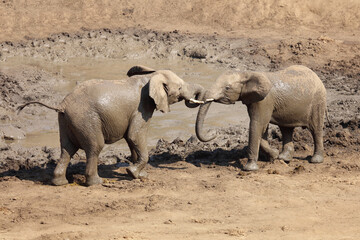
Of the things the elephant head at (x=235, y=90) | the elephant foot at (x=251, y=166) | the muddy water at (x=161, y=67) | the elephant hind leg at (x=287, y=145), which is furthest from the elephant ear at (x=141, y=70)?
the elephant hind leg at (x=287, y=145)

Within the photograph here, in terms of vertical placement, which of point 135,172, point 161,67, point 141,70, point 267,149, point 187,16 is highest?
point 187,16

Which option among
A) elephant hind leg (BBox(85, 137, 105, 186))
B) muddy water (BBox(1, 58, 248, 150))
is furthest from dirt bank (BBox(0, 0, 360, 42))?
elephant hind leg (BBox(85, 137, 105, 186))

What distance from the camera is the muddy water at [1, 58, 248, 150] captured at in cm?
1401

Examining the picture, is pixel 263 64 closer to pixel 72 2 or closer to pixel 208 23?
pixel 208 23

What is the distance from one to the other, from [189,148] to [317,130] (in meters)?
2.50

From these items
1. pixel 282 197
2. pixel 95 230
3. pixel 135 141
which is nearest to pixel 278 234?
pixel 282 197

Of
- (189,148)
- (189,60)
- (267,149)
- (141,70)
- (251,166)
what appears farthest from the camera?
(189,60)

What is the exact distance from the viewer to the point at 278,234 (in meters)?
8.12

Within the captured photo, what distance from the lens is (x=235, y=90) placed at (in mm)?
10922

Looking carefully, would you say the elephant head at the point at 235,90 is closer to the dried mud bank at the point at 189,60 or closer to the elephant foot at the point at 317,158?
the dried mud bank at the point at 189,60

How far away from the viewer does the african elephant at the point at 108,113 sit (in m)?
9.90

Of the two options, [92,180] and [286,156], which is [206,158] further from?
[92,180]

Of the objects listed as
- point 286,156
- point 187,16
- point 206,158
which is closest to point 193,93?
point 206,158

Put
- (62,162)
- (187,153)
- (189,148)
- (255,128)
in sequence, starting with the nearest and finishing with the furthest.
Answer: (62,162), (255,128), (187,153), (189,148)
